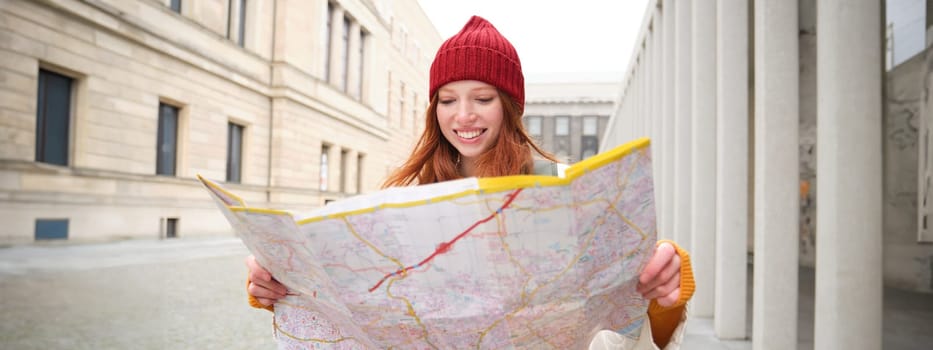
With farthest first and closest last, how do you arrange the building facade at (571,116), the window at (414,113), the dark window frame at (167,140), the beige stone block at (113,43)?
the building facade at (571,116) < the window at (414,113) < the dark window frame at (167,140) < the beige stone block at (113,43)

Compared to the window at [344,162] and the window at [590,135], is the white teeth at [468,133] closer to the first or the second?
the window at [344,162]

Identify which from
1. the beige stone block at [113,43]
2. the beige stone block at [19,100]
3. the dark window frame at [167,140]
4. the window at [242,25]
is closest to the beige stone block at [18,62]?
the beige stone block at [19,100]

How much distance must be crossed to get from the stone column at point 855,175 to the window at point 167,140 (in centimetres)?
1428

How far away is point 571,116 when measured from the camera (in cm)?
4925

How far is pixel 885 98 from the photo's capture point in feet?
24.3

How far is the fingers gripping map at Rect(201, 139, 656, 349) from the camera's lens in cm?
67

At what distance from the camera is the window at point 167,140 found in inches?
527

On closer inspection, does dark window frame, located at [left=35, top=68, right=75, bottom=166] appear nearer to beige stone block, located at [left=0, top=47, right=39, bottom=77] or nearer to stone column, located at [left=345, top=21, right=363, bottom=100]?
beige stone block, located at [left=0, top=47, right=39, bottom=77]

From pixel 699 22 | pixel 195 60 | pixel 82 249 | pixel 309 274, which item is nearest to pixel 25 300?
pixel 82 249

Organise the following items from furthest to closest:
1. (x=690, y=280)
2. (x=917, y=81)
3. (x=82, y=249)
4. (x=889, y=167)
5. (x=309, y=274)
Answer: (x=82, y=249), (x=889, y=167), (x=917, y=81), (x=690, y=280), (x=309, y=274)

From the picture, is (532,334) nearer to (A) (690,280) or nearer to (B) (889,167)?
(A) (690,280)

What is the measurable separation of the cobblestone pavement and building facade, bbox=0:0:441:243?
1.57 m

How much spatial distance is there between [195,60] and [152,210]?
13.4ft

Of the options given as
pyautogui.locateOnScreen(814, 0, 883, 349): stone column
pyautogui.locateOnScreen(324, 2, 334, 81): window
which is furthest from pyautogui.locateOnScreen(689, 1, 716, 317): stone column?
pyautogui.locateOnScreen(324, 2, 334, 81): window
